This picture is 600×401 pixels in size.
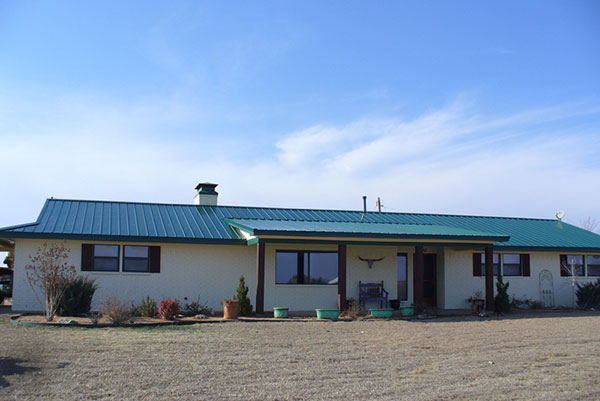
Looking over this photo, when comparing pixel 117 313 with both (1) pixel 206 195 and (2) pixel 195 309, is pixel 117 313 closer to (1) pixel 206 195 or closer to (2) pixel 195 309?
(2) pixel 195 309

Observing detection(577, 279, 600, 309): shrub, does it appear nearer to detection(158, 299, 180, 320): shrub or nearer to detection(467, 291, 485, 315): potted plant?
detection(467, 291, 485, 315): potted plant

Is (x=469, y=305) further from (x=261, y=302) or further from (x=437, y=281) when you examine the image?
(x=261, y=302)

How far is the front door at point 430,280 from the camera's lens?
23156 mm

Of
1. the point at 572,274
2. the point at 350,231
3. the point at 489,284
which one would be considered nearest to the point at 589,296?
the point at 572,274

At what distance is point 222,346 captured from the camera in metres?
11.8

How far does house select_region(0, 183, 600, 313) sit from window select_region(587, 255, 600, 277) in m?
0.06

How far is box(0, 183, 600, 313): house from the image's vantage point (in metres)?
18.8

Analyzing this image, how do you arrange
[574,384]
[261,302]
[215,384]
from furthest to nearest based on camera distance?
[261,302] < [574,384] < [215,384]

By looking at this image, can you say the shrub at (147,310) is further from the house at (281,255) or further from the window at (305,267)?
the window at (305,267)

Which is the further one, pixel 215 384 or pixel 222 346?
pixel 222 346

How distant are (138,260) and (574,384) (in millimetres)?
13731

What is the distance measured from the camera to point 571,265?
80.9 ft

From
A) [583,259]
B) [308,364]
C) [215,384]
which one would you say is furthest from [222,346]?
[583,259]

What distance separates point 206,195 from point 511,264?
12.2 m
